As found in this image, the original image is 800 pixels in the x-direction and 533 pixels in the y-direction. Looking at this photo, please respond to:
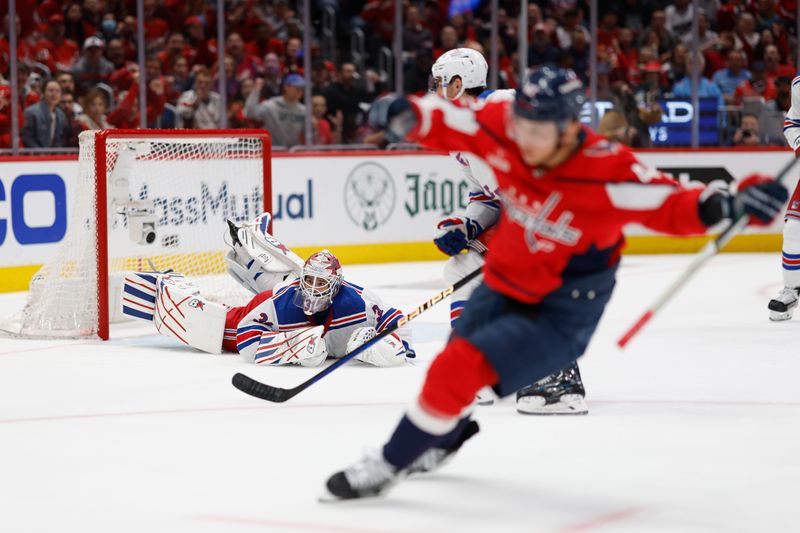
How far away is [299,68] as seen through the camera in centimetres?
955

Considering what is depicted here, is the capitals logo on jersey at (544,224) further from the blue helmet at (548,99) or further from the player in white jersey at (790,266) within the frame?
the player in white jersey at (790,266)

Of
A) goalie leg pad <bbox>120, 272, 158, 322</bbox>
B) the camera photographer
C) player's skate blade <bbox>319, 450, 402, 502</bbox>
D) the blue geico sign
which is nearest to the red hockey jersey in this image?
player's skate blade <bbox>319, 450, 402, 502</bbox>

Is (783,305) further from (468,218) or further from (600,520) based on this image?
(600,520)

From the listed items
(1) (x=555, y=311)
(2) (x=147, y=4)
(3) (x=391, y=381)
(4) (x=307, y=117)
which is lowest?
(3) (x=391, y=381)

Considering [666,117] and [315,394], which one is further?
[666,117]

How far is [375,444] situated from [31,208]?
14.8 ft

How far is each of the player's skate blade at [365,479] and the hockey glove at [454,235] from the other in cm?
143

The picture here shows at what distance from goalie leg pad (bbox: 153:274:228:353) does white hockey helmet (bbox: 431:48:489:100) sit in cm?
172

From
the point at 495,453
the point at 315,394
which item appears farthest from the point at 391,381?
the point at 495,453

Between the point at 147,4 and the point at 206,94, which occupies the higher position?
the point at 147,4

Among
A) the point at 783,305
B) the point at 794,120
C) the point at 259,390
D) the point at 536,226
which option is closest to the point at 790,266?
the point at 783,305

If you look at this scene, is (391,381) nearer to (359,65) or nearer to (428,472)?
(428,472)

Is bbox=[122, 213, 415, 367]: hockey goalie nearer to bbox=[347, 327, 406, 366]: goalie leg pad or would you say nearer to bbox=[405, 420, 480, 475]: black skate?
bbox=[347, 327, 406, 366]: goalie leg pad

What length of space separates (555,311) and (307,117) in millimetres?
6614
